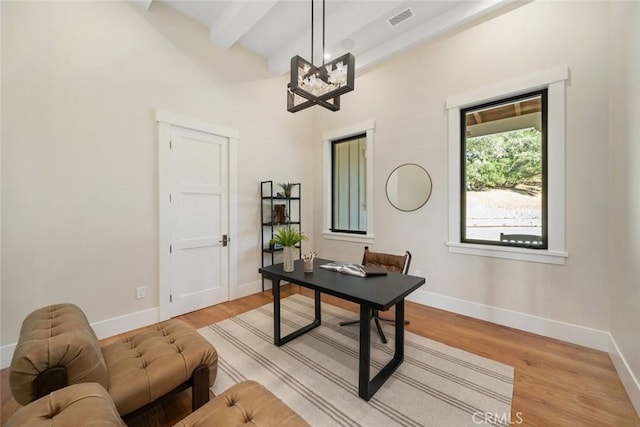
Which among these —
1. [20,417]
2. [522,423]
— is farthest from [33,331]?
[522,423]

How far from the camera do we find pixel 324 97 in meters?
2.04

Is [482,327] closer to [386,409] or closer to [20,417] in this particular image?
[386,409]

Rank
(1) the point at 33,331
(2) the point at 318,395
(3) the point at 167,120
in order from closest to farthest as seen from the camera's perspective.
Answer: (1) the point at 33,331 < (2) the point at 318,395 < (3) the point at 167,120

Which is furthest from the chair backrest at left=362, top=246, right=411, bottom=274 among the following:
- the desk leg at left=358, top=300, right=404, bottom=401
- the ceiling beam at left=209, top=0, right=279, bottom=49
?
the ceiling beam at left=209, top=0, right=279, bottom=49

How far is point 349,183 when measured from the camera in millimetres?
4523

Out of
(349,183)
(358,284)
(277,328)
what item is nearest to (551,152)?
(358,284)

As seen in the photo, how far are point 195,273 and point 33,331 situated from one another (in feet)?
6.48

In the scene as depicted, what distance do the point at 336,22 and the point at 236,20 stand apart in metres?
1.23

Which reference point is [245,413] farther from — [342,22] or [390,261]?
[342,22]

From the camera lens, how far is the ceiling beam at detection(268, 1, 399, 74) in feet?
9.31

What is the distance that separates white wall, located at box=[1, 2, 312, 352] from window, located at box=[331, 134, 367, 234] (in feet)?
7.17

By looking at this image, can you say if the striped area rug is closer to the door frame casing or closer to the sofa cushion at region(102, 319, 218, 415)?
the sofa cushion at region(102, 319, 218, 415)

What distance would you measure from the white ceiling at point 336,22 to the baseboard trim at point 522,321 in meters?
3.38

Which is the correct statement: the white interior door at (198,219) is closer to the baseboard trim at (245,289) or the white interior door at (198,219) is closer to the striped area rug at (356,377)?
the baseboard trim at (245,289)
